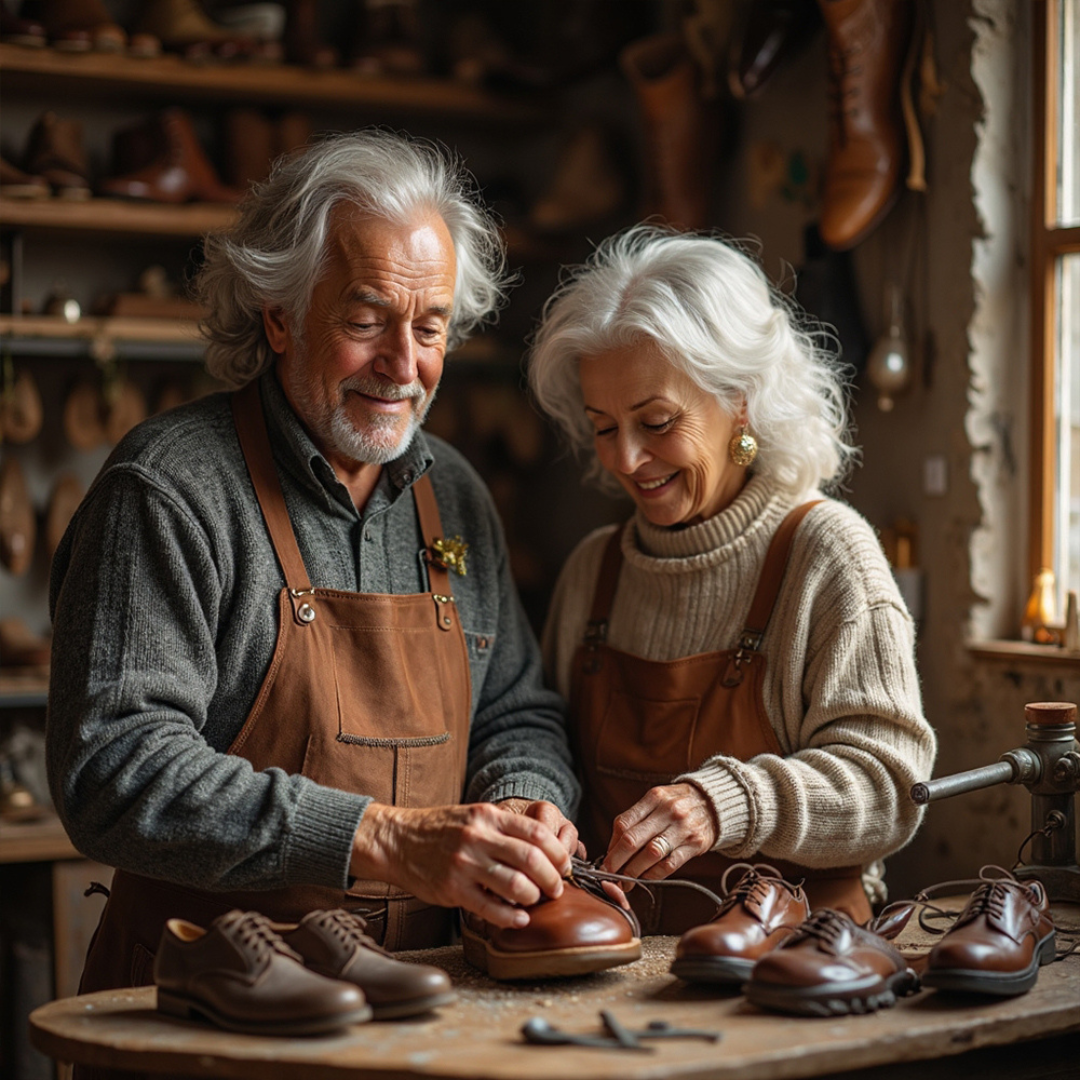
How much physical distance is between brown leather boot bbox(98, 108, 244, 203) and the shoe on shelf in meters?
3.09

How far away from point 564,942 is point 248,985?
1.32 ft

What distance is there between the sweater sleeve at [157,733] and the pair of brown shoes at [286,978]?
14 centimetres

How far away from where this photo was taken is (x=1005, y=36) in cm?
312

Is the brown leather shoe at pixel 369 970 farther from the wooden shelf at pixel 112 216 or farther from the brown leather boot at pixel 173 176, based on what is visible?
the brown leather boot at pixel 173 176

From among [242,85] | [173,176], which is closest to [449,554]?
[173,176]

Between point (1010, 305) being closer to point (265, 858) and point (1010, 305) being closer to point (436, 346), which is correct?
point (436, 346)

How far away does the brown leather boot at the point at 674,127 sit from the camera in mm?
3945

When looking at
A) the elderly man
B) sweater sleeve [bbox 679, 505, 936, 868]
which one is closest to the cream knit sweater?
sweater sleeve [bbox 679, 505, 936, 868]

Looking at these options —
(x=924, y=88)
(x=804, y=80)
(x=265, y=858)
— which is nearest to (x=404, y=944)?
(x=265, y=858)

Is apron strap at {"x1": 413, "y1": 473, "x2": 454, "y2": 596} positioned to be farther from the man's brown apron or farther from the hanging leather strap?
the hanging leather strap

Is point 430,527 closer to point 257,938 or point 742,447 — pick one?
point 742,447

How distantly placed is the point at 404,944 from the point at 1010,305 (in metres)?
2.09

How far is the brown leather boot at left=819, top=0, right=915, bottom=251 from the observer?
10.7ft

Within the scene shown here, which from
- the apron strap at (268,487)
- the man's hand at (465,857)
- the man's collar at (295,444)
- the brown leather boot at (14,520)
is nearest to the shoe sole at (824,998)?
the man's hand at (465,857)
